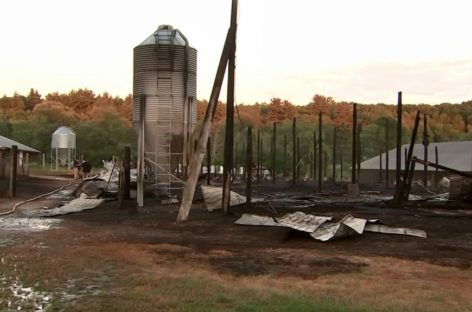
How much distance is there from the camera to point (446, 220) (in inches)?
683

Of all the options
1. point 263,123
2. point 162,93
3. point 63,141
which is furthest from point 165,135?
point 263,123

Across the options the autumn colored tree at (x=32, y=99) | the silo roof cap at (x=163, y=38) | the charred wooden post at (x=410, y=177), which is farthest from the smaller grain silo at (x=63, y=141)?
the autumn colored tree at (x=32, y=99)

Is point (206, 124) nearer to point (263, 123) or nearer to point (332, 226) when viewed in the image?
point (332, 226)

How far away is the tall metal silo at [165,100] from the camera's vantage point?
25016 millimetres

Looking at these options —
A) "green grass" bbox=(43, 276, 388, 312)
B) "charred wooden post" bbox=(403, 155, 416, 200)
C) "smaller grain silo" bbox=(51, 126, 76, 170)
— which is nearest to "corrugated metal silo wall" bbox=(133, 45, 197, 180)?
"charred wooden post" bbox=(403, 155, 416, 200)

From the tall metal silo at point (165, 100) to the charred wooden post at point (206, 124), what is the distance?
7320 mm

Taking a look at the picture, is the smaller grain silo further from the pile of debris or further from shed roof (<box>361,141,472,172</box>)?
the pile of debris

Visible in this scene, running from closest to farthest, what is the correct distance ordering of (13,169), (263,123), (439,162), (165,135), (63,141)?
(165,135), (13,169), (439,162), (63,141), (263,123)

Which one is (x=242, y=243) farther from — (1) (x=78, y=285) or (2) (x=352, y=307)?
(2) (x=352, y=307)

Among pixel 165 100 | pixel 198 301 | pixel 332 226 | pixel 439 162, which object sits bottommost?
pixel 198 301

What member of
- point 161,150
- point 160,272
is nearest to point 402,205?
point 161,150

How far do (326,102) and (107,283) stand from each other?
425 ft

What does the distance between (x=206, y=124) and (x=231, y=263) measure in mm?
7766

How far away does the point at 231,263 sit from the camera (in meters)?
10.2
